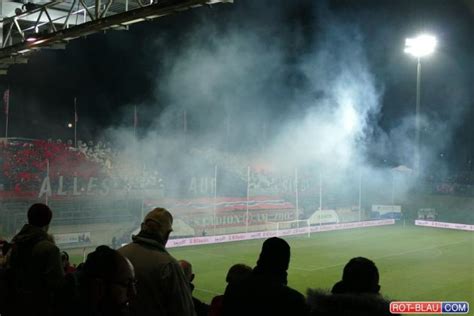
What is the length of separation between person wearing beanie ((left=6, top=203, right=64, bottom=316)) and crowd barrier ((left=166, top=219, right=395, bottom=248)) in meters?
13.9

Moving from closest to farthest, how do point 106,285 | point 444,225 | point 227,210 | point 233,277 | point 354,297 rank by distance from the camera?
1. point 106,285
2. point 354,297
3. point 233,277
4. point 227,210
5. point 444,225

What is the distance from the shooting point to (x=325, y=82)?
96.8 feet

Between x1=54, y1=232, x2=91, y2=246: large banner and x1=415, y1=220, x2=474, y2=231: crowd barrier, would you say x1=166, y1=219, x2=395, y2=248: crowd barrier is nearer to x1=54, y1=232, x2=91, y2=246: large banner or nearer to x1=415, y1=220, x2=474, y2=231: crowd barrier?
x1=415, y1=220, x2=474, y2=231: crowd barrier

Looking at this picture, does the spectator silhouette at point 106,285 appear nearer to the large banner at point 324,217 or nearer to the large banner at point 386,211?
the large banner at point 324,217

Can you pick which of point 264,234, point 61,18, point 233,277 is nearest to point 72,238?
point 61,18

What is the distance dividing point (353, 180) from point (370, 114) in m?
5.81

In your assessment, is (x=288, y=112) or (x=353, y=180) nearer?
(x=353, y=180)

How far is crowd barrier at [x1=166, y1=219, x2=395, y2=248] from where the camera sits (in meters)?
18.1

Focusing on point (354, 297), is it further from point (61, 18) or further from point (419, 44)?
point (419, 44)

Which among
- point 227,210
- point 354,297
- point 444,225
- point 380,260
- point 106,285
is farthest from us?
point 444,225

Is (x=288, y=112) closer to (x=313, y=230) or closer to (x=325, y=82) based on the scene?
(x=325, y=82)

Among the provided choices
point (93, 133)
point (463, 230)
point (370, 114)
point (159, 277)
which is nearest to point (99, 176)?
point (93, 133)

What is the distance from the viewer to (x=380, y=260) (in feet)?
54.4

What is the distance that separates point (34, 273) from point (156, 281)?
1.00 m
